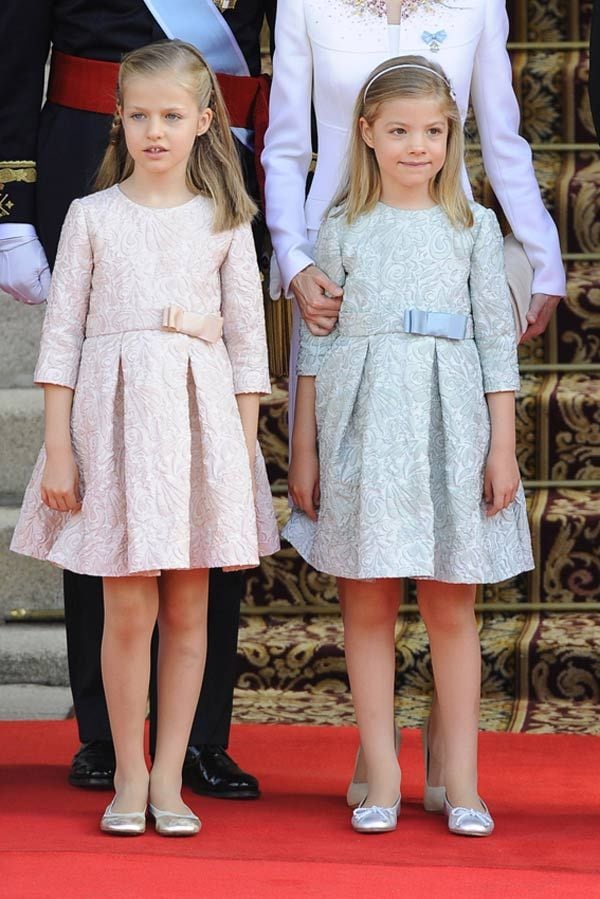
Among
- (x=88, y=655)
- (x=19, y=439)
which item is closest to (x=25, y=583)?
(x=19, y=439)

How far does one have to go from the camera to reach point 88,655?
96.9 inches

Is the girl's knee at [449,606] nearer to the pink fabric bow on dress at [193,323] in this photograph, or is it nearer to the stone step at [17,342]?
the pink fabric bow on dress at [193,323]

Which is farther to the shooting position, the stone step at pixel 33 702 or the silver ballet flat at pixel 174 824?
the stone step at pixel 33 702

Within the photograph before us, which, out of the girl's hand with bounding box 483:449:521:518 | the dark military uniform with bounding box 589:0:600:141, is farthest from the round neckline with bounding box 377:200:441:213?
the girl's hand with bounding box 483:449:521:518

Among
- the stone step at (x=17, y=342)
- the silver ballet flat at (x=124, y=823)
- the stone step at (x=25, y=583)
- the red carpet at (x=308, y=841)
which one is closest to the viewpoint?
the red carpet at (x=308, y=841)

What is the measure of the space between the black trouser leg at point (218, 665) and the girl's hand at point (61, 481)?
368mm

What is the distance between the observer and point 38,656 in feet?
10.4

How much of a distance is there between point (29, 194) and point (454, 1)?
660mm

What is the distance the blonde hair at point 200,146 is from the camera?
2.13m

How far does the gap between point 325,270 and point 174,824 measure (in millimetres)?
750

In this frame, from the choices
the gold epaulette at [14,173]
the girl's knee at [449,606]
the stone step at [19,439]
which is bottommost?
the girl's knee at [449,606]

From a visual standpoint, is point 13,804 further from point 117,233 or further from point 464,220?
point 464,220

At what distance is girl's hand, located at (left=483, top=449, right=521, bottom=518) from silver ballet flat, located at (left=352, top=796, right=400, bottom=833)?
0.41 meters

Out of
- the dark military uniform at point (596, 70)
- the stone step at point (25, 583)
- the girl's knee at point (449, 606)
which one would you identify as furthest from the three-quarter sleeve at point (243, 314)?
the stone step at point (25, 583)
